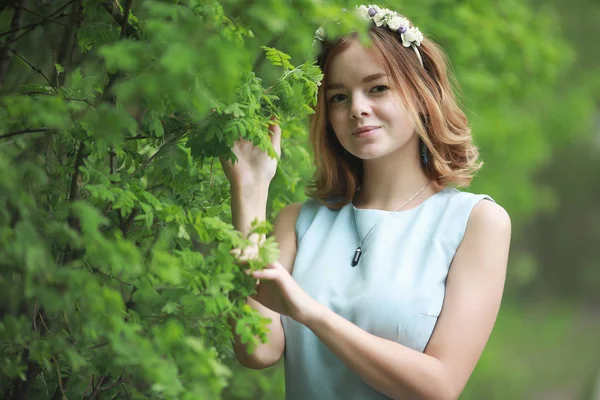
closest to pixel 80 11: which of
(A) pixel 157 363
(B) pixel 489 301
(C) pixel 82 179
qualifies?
(C) pixel 82 179

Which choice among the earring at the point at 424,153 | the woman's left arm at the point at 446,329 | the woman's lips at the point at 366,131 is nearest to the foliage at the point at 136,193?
the woman's left arm at the point at 446,329

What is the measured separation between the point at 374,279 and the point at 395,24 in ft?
2.92

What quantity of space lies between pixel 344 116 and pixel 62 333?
1.12 metres

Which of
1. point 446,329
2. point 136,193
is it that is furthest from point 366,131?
point 136,193

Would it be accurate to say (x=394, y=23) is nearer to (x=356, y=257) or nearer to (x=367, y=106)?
(x=367, y=106)

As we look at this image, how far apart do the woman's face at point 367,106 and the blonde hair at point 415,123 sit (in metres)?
0.03

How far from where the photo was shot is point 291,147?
10.7ft

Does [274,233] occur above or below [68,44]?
below

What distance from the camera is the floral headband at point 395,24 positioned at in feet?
9.53

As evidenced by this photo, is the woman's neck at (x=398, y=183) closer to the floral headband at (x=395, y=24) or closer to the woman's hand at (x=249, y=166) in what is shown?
the floral headband at (x=395, y=24)

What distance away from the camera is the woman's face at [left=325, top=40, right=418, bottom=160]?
2.74 metres

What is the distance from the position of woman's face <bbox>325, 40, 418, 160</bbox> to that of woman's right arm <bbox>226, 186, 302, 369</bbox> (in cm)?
38

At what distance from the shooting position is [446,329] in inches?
101

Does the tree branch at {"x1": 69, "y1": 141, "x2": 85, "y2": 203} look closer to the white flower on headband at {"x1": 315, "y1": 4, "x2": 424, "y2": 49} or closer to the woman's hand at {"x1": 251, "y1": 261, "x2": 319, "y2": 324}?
the woman's hand at {"x1": 251, "y1": 261, "x2": 319, "y2": 324}
